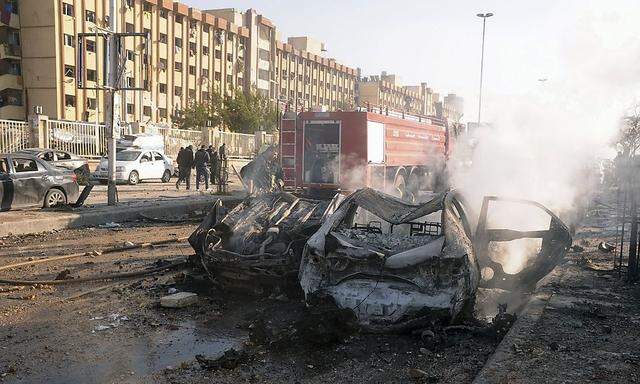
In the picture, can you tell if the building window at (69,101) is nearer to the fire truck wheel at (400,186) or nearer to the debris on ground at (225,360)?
the fire truck wheel at (400,186)

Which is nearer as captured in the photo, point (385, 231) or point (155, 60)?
point (385, 231)

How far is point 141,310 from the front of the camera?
6.16m

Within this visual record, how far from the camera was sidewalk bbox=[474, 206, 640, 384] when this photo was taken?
4395 mm

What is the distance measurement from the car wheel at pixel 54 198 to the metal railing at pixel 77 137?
11952mm

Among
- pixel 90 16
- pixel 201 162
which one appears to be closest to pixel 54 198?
pixel 201 162

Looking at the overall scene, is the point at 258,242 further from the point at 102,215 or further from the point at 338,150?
the point at 338,150

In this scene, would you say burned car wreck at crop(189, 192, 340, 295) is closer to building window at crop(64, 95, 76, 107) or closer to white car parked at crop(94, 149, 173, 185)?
white car parked at crop(94, 149, 173, 185)

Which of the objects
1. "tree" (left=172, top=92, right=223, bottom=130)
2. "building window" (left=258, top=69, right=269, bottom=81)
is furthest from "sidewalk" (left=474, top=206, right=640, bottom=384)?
"building window" (left=258, top=69, right=269, bottom=81)

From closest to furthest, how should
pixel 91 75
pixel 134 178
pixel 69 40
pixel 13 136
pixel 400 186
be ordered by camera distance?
pixel 400 186 → pixel 13 136 → pixel 134 178 → pixel 69 40 → pixel 91 75

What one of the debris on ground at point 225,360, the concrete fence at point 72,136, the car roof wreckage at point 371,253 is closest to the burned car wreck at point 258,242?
the car roof wreckage at point 371,253

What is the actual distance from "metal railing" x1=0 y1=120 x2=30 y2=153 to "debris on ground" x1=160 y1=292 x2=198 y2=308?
19.3 m

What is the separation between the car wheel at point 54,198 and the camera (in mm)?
13648

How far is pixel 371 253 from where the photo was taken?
5.36 m

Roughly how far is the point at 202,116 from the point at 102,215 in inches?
1524
